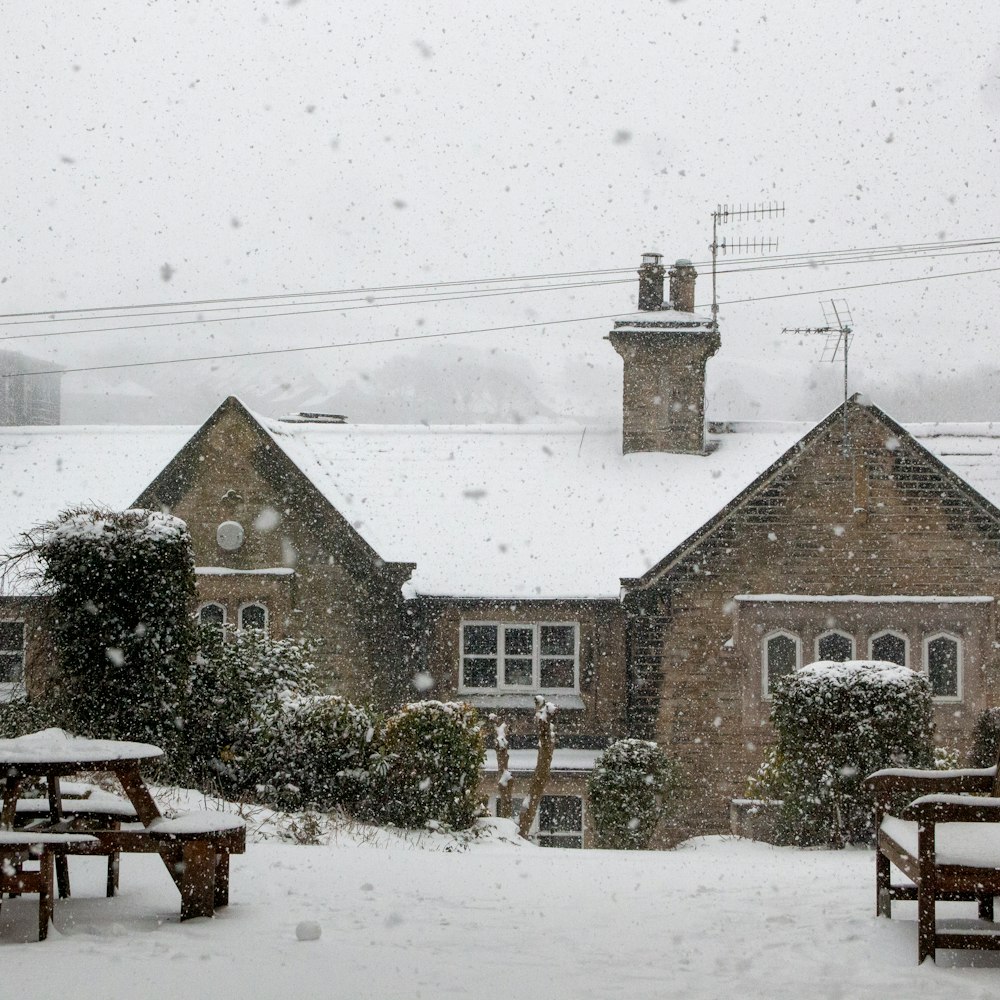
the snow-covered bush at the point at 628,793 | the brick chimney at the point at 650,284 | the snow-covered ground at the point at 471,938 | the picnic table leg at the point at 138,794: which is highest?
the brick chimney at the point at 650,284

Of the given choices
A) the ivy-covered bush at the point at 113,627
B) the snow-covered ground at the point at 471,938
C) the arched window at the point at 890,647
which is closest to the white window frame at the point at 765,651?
the arched window at the point at 890,647

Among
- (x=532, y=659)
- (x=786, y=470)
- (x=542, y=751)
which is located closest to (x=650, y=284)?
(x=786, y=470)

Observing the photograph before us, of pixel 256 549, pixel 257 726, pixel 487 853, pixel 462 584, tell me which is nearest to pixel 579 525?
pixel 462 584

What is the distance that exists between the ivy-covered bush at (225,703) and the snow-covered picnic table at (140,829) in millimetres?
6117

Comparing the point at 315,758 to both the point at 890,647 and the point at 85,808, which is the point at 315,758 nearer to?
the point at 85,808

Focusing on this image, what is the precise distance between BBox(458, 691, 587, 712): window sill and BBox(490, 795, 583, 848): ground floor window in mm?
1522

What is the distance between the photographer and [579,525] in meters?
21.9

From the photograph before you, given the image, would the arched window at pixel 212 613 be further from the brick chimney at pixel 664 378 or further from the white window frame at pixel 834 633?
the white window frame at pixel 834 633

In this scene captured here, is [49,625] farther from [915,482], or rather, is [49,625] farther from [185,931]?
[915,482]

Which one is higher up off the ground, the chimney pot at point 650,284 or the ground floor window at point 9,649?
the chimney pot at point 650,284

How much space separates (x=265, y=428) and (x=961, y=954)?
16623 millimetres

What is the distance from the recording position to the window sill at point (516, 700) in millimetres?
20422

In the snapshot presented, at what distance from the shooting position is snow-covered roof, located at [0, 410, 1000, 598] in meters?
21.1

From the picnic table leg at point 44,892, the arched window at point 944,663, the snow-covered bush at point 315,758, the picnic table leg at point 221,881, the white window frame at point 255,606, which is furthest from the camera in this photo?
the white window frame at point 255,606
